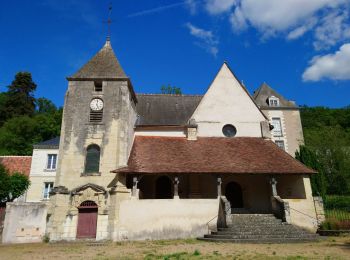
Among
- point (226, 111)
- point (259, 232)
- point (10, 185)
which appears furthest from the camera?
point (226, 111)

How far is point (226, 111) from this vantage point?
2023cm

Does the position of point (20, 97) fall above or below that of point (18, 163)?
above

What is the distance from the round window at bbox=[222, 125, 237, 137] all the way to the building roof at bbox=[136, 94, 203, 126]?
285 centimetres

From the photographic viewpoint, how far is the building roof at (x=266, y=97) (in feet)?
102

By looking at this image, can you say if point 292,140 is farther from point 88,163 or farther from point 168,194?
point 88,163

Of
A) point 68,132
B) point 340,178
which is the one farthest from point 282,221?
point 340,178

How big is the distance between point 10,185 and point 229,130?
15.7 meters

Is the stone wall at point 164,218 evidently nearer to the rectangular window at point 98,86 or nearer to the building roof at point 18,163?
the rectangular window at point 98,86

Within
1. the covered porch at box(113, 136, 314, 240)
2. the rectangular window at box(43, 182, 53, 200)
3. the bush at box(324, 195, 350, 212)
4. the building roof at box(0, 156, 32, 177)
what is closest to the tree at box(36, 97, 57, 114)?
the building roof at box(0, 156, 32, 177)

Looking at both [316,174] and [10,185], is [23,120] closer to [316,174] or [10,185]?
[10,185]

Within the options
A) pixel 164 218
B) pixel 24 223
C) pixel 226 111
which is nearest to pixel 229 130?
pixel 226 111

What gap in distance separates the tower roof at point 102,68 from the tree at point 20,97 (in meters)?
30.2

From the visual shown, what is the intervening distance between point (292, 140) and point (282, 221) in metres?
17.6

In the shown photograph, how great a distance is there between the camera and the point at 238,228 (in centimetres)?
1329
